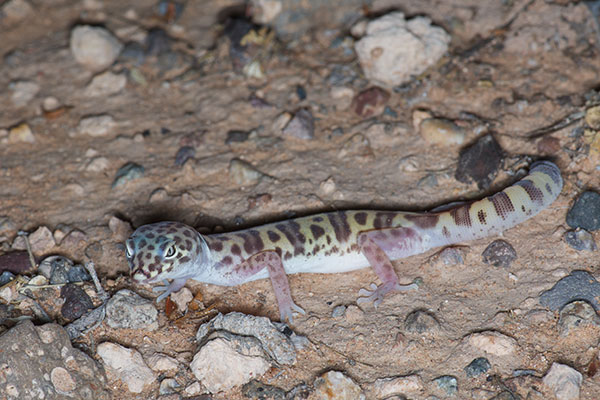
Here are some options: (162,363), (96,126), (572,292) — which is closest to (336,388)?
(162,363)

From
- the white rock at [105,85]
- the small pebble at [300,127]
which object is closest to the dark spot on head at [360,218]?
the small pebble at [300,127]

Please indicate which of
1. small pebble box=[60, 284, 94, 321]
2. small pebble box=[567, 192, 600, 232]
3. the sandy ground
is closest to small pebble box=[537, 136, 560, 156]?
the sandy ground

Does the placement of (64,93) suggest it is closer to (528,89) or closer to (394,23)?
(394,23)

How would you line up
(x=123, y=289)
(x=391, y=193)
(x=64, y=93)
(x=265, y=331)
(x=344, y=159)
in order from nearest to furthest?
(x=265, y=331), (x=123, y=289), (x=391, y=193), (x=344, y=159), (x=64, y=93)

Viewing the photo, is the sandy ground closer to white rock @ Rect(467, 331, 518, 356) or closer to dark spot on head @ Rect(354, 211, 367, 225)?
white rock @ Rect(467, 331, 518, 356)

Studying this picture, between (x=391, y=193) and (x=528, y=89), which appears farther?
(x=528, y=89)

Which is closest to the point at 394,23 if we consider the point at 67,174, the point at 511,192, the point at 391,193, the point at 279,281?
the point at 391,193

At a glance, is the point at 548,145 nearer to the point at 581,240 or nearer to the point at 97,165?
the point at 581,240
